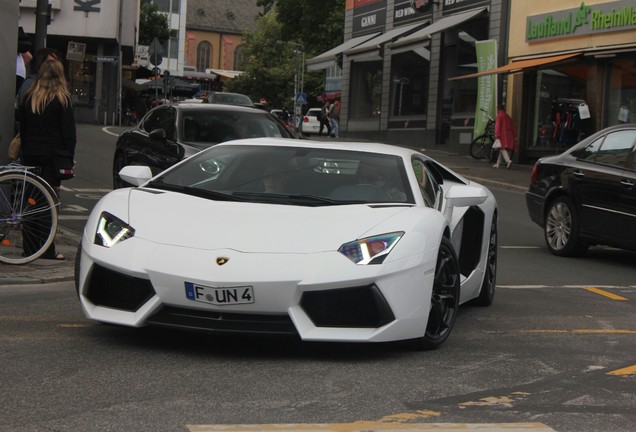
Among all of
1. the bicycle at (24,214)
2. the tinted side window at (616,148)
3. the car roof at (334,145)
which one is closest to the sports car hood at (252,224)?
the car roof at (334,145)

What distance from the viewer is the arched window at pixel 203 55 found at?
132 meters

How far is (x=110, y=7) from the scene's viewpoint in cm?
5147

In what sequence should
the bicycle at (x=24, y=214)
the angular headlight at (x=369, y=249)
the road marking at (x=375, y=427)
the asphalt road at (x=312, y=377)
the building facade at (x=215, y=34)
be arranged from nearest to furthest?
1. the road marking at (x=375, y=427)
2. the asphalt road at (x=312, y=377)
3. the angular headlight at (x=369, y=249)
4. the bicycle at (x=24, y=214)
5. the building facade at (x=215, y=34)

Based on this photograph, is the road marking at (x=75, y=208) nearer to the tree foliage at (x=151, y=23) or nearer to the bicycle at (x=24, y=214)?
the bicycle at (x=24, y=214)

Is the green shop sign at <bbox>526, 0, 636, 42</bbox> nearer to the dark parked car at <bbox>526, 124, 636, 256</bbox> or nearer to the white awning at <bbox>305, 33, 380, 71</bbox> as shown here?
the white awning at <bbox>305, 33, 380, 71</bbox>

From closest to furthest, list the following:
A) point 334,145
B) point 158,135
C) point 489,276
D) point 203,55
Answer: point 334,145 < point 489,276 < point 158,135 < point 203,55

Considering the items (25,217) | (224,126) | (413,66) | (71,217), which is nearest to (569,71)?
(413,66)

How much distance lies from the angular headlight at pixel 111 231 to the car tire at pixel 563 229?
6910 millimetres

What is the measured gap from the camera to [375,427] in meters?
4.35

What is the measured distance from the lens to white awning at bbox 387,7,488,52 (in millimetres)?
32469

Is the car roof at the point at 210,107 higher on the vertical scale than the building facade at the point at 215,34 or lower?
lower

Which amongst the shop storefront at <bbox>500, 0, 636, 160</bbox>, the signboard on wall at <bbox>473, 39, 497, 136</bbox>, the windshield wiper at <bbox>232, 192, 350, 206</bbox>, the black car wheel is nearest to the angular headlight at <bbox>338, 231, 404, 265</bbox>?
the windshield wiper at <bbox>232, 192, 350, 206</bbox>

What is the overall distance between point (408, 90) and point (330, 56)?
134 inches

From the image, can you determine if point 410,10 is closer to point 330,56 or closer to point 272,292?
point 330,56
